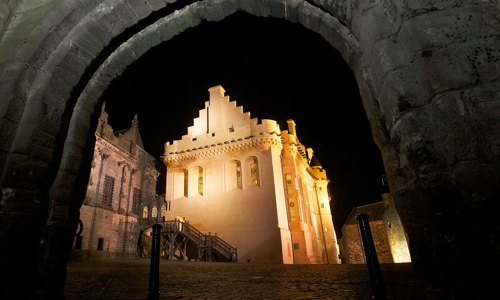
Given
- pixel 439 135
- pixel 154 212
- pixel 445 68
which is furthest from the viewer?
pixel 154 212

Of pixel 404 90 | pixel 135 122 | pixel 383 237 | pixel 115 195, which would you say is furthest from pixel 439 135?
pixel 383 237

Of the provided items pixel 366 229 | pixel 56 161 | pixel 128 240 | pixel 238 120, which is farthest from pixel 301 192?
pixel 56 161

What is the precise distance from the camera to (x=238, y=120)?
2270 cm

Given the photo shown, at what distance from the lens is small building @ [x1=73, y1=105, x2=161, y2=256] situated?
20234mm

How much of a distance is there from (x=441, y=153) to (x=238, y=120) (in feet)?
70.4

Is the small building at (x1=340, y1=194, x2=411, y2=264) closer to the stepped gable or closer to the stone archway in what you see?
the stepped gable

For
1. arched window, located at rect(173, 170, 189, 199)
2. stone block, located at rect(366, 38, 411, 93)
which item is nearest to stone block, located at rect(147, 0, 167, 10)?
stone block, located at rect(366, 38, 411, 93)

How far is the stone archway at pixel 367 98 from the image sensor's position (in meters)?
1.46

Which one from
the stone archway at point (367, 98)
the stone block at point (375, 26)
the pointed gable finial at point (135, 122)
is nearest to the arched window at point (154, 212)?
the pointed gable finial at point (135, 122)

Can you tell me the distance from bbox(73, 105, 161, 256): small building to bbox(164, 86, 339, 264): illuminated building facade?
17.7 feet

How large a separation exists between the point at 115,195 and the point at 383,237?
3055cm

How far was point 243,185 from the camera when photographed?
67.4ft

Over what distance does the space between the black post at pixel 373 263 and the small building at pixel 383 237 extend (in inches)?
1041

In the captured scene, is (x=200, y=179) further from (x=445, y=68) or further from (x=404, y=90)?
(x=445, y=68)
